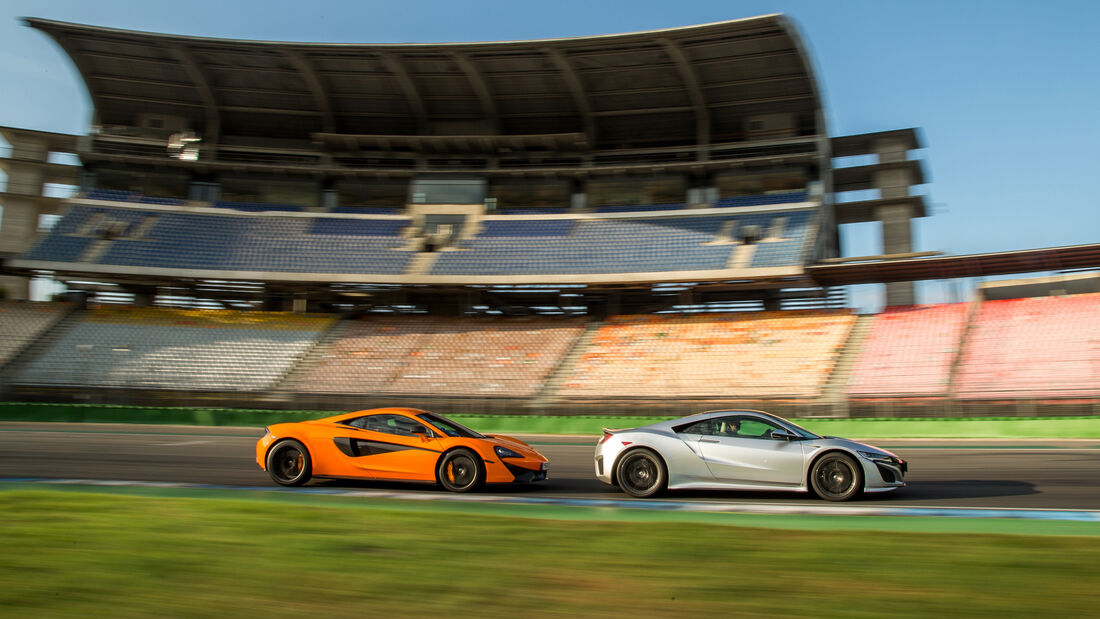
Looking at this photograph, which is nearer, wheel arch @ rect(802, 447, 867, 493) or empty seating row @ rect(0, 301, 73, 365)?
wheel arch @ rect(802, 447, 867, 493)

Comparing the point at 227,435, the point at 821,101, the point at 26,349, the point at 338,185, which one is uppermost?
the point at 821,101

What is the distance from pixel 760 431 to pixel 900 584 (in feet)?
15.1

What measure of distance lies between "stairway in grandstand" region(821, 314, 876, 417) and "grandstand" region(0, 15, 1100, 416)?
13 centimetres

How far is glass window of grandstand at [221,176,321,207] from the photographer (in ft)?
122

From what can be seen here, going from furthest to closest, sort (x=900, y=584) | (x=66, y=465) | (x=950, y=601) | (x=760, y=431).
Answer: (x=66, y=465)
(x=760, y=431)
(x=900, y=584)
(x=950, y=601)

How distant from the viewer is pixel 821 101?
33.7 m

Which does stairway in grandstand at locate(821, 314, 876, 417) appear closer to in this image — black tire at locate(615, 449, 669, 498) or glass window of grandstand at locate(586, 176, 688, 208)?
glass window of grandstand at locate(586, 176, 688, 208)

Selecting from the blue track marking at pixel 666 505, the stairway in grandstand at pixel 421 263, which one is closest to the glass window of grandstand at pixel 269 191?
the stairway in grandstand at pixel 421 263

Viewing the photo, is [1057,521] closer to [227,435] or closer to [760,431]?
[760,431]

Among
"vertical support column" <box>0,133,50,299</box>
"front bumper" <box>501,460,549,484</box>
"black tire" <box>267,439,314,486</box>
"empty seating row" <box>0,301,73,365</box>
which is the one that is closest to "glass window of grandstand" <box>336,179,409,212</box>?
"empty seating row" <box>0,301,73,365</box>

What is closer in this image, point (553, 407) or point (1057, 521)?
point (1057, 521)

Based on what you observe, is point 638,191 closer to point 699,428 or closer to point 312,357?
point 312,357

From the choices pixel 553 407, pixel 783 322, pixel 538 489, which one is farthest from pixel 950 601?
pixel 783 322

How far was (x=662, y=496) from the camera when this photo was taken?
8.81 metres
